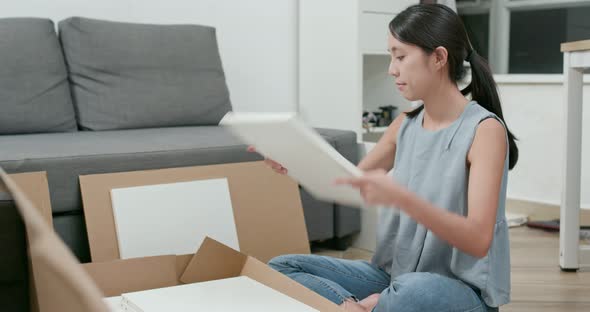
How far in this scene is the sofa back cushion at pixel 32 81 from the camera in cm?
239

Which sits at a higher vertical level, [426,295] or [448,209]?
[448,209]

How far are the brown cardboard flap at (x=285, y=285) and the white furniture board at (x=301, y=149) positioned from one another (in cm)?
15

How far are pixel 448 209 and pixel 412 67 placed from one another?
0.90 ft

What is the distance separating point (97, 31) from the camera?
104 inches

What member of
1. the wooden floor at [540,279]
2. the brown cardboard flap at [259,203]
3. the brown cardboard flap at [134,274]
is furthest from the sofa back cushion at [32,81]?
the brown cardboard flap at [134,274]

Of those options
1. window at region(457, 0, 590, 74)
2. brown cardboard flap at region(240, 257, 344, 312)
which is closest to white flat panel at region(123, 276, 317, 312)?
brown cardboard flap at region(240, 257, 344, 312)

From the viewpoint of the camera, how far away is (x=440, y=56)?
1.39 m

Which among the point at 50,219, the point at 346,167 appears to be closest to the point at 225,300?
the point at 346,167

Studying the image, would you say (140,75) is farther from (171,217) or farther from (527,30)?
(527,30)

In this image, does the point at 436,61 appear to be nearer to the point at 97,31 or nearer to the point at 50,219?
the point at 50,219

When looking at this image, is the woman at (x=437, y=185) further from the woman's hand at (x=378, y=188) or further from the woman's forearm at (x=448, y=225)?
the woman's hand at (x=378, y=188)

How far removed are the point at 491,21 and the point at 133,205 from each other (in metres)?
2.56

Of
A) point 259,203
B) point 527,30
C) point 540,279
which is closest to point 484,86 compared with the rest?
point 259,203

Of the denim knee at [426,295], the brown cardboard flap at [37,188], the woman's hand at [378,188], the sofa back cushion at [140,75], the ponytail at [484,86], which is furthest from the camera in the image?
the sofa back cushion at [140,75]
